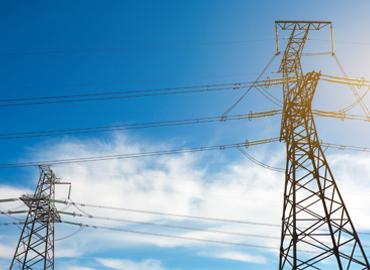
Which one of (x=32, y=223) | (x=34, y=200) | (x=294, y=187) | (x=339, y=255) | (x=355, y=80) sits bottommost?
(x=339, y=255)

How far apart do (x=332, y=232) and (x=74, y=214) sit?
937 inches

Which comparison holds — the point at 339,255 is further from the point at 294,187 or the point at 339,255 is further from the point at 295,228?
the point at 294,187

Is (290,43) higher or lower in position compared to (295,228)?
higher

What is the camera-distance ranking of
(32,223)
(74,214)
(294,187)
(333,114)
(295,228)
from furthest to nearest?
(74,214) → (32,223) → (333,114) → (294,187) → (295,228)

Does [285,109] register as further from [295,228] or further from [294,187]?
[295,228]

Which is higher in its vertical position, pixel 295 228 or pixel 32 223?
pixel 32 223

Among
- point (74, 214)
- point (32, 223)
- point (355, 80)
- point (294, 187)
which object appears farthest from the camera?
point (74, 214)

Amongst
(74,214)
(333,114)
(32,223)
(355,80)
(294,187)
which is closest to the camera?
(294,187)

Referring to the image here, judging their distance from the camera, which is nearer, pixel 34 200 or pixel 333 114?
pixel 333 114

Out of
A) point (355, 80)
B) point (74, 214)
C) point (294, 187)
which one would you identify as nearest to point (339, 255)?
point (294, 187)

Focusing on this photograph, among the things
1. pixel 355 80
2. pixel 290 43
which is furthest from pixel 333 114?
pixel 290 43

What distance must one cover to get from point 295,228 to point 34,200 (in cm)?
2319

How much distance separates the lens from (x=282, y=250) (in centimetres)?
1841

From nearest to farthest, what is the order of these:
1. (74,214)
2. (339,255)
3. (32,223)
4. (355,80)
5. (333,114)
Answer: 1. (339,255)
2. (355,80)
3. (333,114)
4. (32,223)
5. (74,214)
